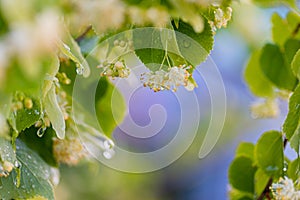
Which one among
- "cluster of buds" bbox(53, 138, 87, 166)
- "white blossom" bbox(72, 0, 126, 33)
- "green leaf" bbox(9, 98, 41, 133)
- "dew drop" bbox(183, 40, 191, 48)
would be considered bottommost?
"cluster of buds" bbox(53, 138, 87, 166)

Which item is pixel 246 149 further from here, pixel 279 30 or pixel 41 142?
pixel 41 142

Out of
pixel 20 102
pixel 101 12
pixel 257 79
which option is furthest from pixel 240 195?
pixel 101 12

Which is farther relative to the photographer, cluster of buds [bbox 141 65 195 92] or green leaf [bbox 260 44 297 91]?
green leaf [bbox 260 44 297 91]

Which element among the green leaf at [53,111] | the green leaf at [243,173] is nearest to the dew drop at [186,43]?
the green leaf at [53,111]

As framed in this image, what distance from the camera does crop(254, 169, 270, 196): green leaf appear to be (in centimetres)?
82

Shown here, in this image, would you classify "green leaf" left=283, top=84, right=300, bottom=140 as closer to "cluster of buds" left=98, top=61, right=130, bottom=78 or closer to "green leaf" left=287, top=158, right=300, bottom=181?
"green leaf" left=287, top=158, right=300, bottom=181

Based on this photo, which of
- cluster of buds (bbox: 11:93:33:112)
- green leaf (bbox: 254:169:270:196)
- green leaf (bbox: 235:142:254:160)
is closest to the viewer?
cluster of buds (bbox: 11:93:33:112)

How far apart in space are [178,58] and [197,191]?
263cm

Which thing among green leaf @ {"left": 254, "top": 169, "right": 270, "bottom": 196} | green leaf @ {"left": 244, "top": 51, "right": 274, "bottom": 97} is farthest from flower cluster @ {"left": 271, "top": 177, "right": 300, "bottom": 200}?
green leaf @ {"left": 244, "top": 51, "right": 274, "bottom": 97}

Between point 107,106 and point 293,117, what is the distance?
32cm

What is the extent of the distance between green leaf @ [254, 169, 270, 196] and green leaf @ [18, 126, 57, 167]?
30cm

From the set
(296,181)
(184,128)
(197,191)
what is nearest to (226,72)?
(197,191)

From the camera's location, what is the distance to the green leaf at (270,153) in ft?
2.54

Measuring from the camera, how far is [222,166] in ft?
9.49
